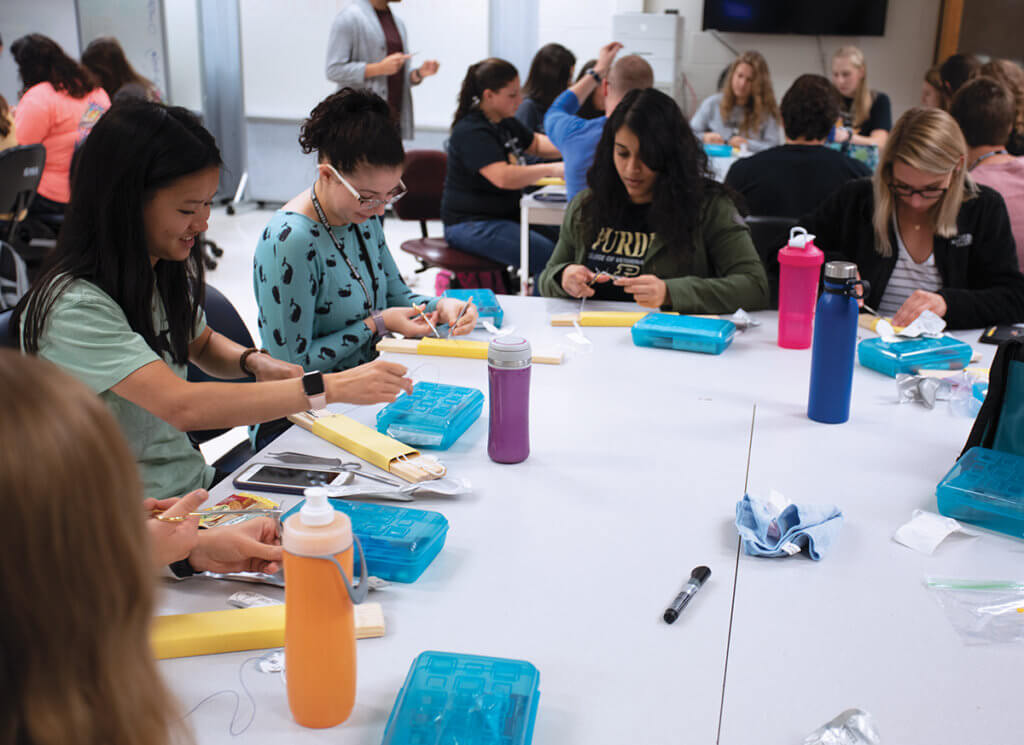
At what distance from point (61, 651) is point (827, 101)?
146 inches

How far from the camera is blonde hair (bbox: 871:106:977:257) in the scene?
7.26 ft

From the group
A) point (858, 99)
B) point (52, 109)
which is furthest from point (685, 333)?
point (858, 99)

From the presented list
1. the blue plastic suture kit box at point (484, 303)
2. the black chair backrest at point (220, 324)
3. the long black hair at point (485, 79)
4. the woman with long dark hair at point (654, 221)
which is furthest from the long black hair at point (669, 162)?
the long black hair at point (485, 79)

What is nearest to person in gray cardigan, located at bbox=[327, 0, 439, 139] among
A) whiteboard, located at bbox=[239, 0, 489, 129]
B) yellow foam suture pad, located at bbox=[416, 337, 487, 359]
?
whiteboard, located at bbox=[239, 0, 489, 129]

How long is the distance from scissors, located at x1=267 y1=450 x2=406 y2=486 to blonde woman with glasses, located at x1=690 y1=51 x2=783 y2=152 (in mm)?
4576

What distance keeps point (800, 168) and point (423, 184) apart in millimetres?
1977

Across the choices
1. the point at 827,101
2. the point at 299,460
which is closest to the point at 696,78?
the point at 827,101

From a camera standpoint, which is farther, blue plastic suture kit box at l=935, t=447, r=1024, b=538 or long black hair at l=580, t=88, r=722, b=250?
long black hair at l=580, t=88, r=722, b=250

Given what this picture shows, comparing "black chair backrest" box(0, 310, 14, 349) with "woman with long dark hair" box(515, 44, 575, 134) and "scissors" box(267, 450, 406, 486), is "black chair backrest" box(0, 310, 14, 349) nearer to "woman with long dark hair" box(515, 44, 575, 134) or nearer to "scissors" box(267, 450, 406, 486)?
"scissors" box(267, 450, 406, 486)

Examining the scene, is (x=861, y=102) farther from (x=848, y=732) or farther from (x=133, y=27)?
(x=848, y=732)

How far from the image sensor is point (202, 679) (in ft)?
2.98

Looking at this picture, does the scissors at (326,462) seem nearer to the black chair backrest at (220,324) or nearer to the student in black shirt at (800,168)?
the black chair backrest at (220,324)

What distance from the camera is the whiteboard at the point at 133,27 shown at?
20.8 feet

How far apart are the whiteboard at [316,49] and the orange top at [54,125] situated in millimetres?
2671
